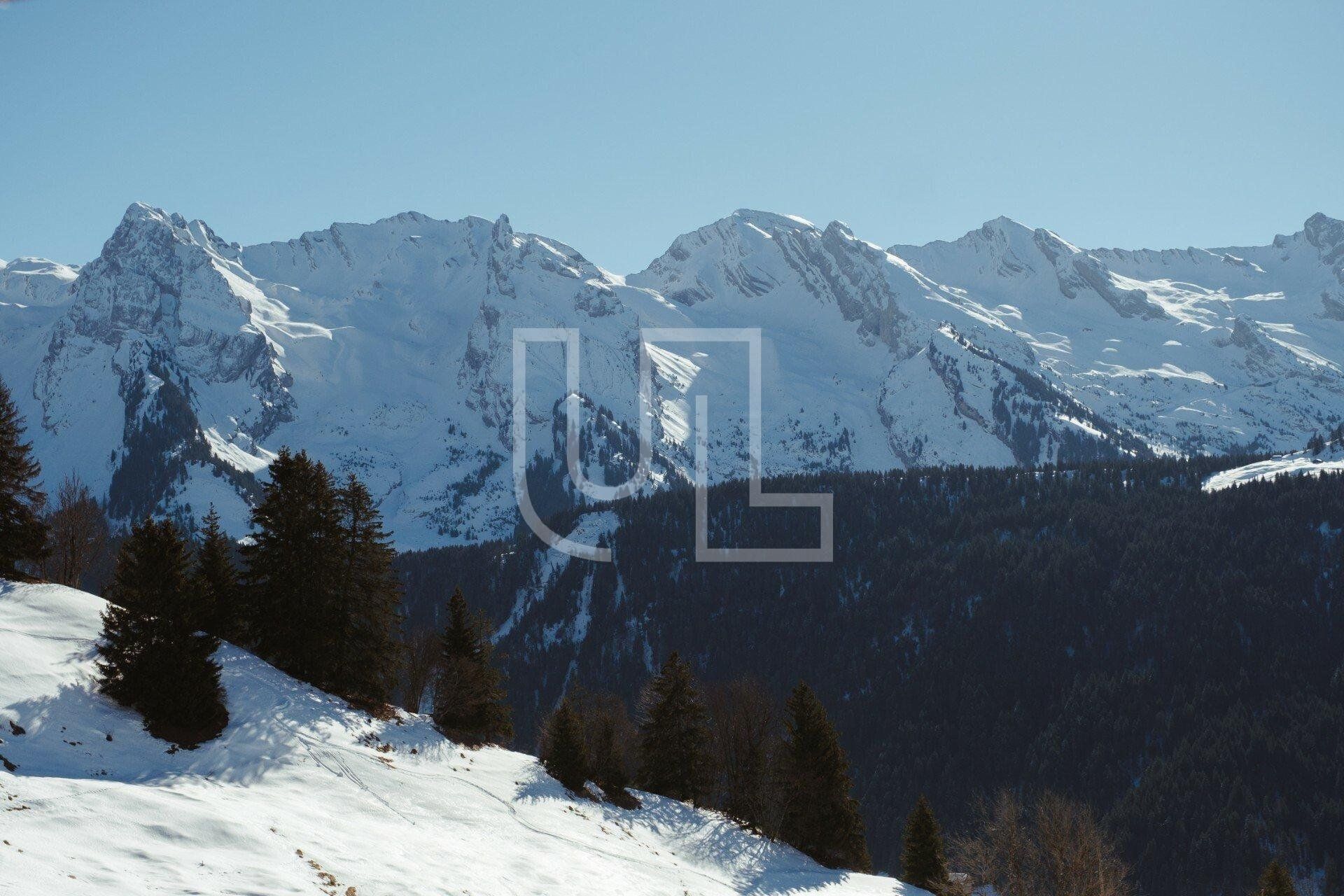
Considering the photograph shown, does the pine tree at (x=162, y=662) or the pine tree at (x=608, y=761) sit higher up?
the pine tree at (x=162, y=662)

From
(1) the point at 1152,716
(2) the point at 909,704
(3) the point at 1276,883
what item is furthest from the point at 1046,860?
(2) the point at 909,704

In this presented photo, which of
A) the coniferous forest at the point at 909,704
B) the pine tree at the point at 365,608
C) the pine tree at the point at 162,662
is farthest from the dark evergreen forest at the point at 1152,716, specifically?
the pine tree at the point at 162,662

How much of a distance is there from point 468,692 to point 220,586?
547 inches

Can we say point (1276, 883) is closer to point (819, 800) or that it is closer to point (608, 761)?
point (819, 800)

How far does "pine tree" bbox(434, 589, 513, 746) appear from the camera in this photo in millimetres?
57188

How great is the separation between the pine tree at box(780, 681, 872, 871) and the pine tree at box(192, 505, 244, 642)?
32.4m

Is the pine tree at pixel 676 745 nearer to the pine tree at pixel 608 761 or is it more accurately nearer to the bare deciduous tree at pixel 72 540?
the pine tree at pixel 608 761

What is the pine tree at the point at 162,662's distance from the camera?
1610 inches

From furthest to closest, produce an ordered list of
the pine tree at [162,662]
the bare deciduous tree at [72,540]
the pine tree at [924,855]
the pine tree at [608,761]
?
1. the pine tree at [924,855]
2. the bare deciduous tree at [72,540]
3. the pine tree at [608,761]
4. the pine tree at [162,662]

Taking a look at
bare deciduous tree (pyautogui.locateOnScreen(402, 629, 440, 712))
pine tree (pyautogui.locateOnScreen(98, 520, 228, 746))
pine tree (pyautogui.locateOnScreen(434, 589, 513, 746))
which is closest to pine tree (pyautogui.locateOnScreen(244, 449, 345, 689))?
pine tree (pyautogui.locateOnScreen(434, 589, 513, 746))

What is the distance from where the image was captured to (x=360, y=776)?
142 ft

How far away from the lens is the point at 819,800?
63.5 metres

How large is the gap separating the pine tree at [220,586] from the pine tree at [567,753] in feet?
55.3

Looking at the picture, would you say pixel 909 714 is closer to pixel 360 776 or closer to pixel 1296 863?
pixel 1296 863
